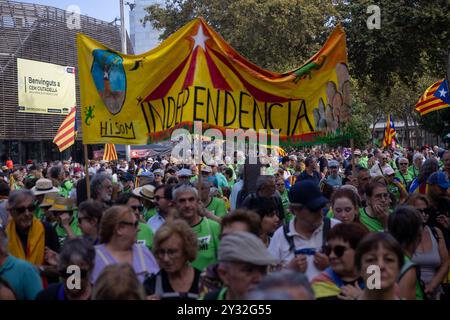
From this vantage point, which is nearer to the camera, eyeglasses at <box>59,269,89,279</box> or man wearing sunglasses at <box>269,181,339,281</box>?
eyeglasses at <box>59,269,89,279</box>

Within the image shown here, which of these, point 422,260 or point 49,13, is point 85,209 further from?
point 49,13

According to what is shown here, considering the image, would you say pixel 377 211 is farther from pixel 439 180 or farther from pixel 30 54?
pixel 30 54

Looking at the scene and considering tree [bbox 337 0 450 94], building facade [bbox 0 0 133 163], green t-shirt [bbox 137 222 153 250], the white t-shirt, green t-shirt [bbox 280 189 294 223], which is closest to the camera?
the white t-shirt

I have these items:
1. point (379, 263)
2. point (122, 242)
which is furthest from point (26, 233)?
point (379, 263)

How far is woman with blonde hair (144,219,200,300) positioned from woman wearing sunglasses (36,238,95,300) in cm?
38

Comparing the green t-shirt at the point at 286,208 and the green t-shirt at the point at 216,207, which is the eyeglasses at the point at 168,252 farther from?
the green t-shirt at the point at 286,208

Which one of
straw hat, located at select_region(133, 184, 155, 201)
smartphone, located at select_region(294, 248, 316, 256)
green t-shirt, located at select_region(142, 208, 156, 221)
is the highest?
straw hat, located at select_region(133, 184, 155, 201)

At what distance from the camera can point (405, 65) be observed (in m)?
17.4

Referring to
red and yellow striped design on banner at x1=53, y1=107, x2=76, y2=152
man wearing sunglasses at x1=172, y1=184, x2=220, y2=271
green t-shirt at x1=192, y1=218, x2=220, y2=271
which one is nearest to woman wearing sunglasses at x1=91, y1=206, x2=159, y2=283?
green t-shirt at x1=192, y1=218, x2=220, y2=271

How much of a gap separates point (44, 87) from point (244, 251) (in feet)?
108

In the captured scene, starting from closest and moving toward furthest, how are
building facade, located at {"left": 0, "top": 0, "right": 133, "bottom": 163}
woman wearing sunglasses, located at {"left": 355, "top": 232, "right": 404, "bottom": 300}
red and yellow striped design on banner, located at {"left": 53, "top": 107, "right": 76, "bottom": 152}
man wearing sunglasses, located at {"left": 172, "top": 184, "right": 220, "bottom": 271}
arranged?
woman wearing sunglasses, located at {"left": 355, "top": 232, "right": 404, "bottom": 300} → man wearing sunglasses, located at {"left": 172, "top": 184, "right": 220, "bottom": 271} → red and yellow striped design on banner, located at {"left": 53, "top": 107, "right": 76, "bottom": 152} → building facade, located at {"left": 0, "top": 0, "right": 133, "bottom": 163}

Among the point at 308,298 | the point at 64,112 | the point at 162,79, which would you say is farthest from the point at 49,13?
the point at 308,298

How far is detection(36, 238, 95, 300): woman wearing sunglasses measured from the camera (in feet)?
13.8

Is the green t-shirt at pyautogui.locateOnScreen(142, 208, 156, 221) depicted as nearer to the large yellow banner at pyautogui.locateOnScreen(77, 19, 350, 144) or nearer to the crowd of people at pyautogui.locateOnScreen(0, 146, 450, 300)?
the crowd of people at pyautogui.locateOnScreen(0, 146, 450, 300)
